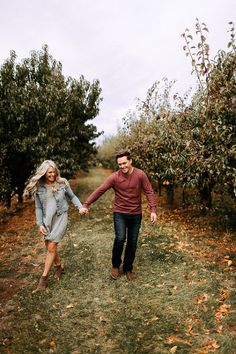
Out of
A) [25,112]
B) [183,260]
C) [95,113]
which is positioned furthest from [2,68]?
[183,260]

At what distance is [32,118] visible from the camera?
1484 cm

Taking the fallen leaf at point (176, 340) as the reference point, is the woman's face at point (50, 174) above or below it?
above

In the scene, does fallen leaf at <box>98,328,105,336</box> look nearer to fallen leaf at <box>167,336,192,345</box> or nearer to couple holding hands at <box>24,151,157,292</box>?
fallen leaf at <box>167,336,192,345</box>

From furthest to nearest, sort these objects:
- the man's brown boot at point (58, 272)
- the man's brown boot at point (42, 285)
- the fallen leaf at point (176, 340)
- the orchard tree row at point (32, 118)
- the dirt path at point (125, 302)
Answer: the orchard tree row at point (32, 118)
the man's brown boot at point (58, 272)
the man's brown boot at point (42, 285)
the dirt path at point (125, 302)
the fallen leaf at point (176, 340)

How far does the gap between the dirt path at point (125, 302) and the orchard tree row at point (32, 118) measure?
6571 mm

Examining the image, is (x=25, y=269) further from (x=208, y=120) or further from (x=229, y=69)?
(x=229, y=69)

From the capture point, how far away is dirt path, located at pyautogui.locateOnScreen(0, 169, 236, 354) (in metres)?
4.40

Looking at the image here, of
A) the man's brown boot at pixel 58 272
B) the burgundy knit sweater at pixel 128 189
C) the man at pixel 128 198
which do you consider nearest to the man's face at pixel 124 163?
the man at pixel 128 198

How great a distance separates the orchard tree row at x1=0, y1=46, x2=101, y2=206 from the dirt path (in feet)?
21.6

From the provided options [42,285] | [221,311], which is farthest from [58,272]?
A: [221,311]

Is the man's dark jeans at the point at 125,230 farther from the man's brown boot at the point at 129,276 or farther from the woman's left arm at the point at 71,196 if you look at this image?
the woman's left arm at the point at 71,196

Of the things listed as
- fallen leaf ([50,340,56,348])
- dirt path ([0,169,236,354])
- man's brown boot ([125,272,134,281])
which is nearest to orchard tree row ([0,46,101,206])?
dirt path ([0,169,236,354])

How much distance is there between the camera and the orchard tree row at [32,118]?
1418cm

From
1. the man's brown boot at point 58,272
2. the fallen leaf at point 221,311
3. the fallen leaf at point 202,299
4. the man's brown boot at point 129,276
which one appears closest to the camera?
the fallen leaf at point 221,311
